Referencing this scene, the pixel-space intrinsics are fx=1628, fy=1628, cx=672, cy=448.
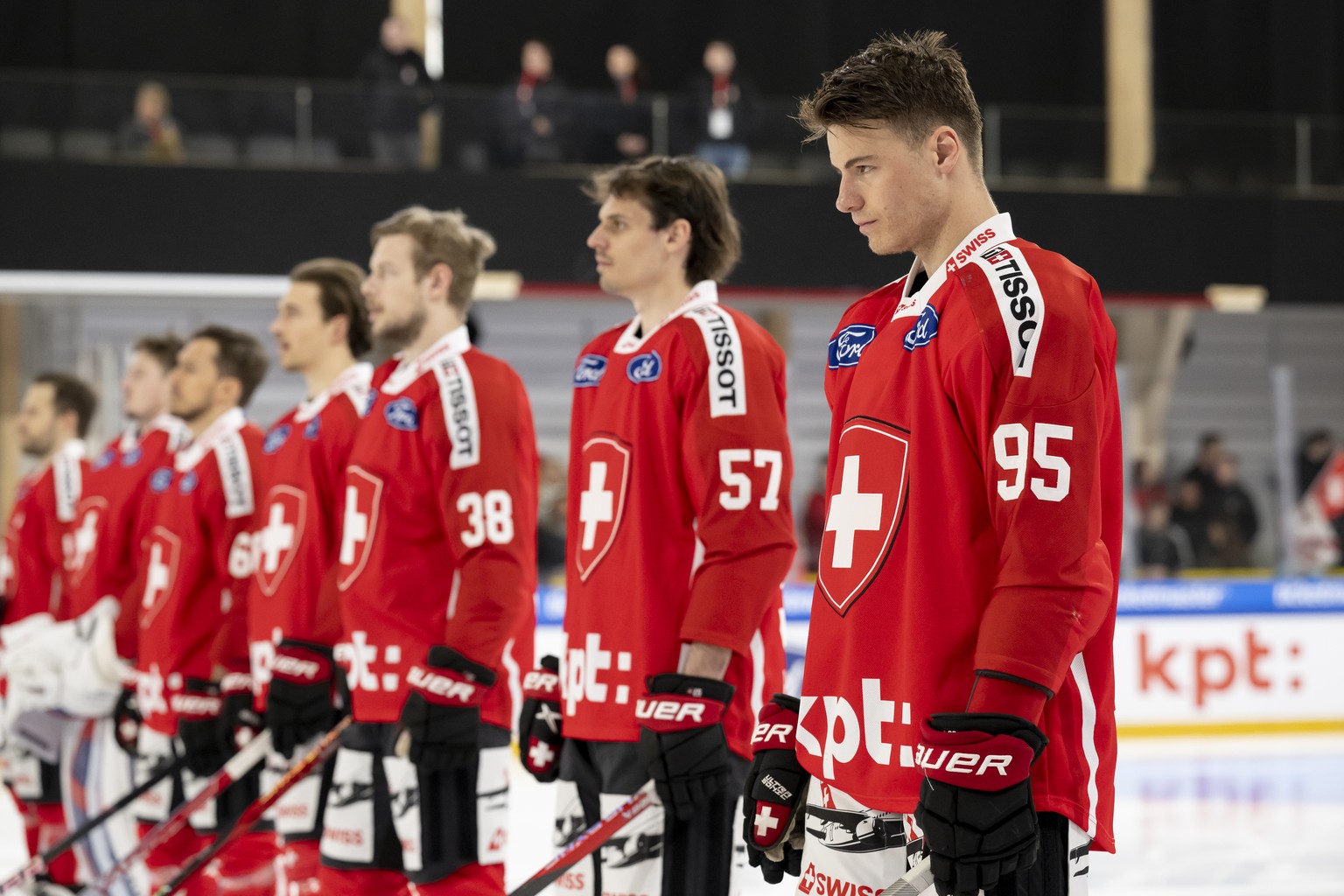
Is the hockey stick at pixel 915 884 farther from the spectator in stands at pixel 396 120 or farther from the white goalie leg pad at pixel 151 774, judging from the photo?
the spectator in stands at pixel 396 120

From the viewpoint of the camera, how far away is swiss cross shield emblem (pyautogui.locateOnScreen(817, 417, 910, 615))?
207 cm

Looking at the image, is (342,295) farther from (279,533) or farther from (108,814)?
(108,814)

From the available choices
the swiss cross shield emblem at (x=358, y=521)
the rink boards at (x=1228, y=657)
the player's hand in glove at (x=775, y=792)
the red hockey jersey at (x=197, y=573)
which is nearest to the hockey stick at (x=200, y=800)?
the red hockey jersey at (x=197, y=573)

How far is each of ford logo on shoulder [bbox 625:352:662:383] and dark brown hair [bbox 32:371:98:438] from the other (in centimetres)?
421

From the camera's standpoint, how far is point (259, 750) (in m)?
4.21

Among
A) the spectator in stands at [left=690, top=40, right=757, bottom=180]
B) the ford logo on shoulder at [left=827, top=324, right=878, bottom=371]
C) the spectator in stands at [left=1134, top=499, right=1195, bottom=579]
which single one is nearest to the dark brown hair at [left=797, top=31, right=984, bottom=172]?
the ford logo on shoulder at [left=827, top=324, right=878, bottom=371]

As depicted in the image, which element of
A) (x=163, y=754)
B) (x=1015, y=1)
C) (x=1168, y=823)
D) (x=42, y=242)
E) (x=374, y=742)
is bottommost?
(x=1168, y=823)

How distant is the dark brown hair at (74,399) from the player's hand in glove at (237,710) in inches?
101

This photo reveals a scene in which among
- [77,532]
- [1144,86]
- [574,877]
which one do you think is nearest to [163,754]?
[77,532]

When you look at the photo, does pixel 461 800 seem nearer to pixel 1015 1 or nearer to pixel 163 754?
pixel 163 754

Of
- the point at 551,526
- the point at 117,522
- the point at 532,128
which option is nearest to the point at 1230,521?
the point at 551,526

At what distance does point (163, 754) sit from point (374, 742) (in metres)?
1.43

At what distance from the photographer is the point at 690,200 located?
3314 mm

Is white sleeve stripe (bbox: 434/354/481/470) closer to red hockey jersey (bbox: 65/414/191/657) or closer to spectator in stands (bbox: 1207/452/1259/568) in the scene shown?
red hockey jersey (bbox: 65/414/191/657)
